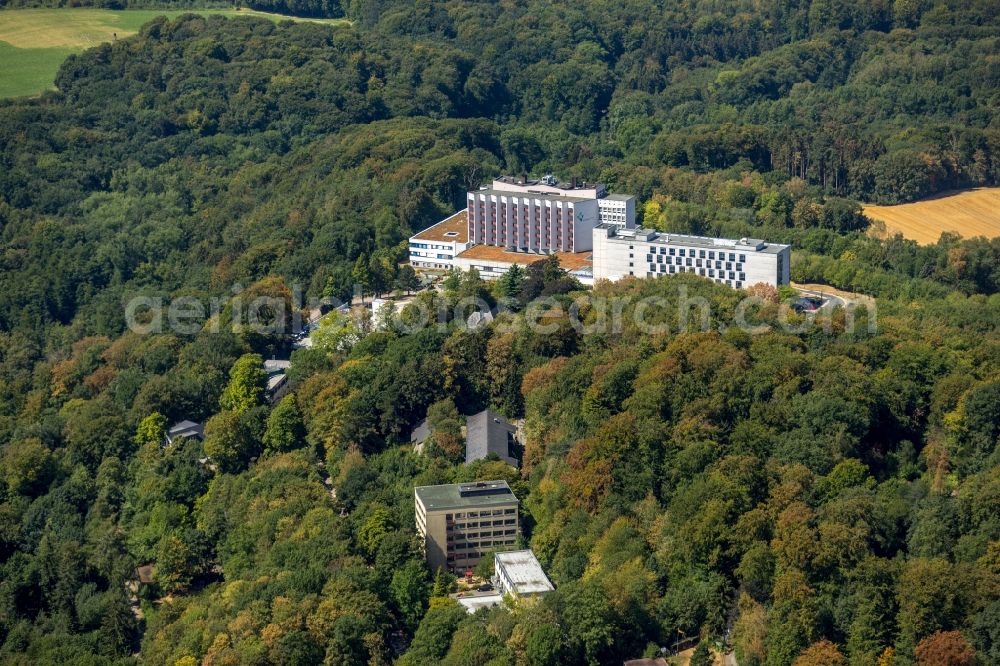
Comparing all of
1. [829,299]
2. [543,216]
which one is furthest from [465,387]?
[829,299]

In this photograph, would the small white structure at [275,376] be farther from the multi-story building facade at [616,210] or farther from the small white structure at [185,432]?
the multi-story building facade at [616,210]

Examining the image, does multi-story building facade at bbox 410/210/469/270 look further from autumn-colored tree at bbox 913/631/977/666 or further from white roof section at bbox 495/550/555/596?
autumn-colored tree at bbox 913/631/977/666

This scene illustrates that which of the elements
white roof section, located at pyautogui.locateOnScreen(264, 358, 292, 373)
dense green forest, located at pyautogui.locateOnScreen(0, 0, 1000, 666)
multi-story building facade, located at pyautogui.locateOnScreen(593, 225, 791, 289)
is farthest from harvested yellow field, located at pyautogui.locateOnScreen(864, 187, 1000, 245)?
white roof section, located at pyautogui.locateOnScreen(264, 358, 292, 373)

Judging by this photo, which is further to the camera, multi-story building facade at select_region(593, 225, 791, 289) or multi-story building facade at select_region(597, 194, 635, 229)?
multi-story building facade at select_region(597, 194, 635, 229)

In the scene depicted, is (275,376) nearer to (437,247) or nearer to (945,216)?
(437,247)

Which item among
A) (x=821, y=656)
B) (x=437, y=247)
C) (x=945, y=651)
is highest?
(x=437, y=247)

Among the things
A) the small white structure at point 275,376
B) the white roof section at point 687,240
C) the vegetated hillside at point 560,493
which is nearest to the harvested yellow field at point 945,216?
the white roof section at point 687,240
